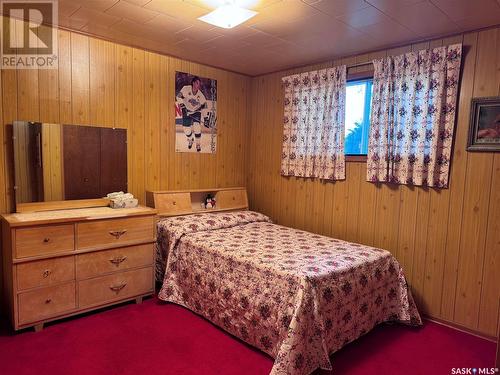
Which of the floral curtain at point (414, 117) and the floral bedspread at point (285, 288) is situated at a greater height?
the floral curtain at point (414, 117)

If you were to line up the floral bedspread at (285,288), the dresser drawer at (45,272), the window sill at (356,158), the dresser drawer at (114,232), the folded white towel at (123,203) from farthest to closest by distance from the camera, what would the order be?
the window sill at (356,158)
the folded white towel at (123,203)
the dresser drawer at (114,232)
the dresser drawer at (45,272)
the floral bedspread at (285,288)

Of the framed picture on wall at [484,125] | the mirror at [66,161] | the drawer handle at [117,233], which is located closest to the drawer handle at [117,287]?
the drawer handle at [117,233]

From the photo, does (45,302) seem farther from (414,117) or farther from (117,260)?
(414,117)

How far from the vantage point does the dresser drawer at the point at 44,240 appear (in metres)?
2.29

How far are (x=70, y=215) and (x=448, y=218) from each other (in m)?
2.99

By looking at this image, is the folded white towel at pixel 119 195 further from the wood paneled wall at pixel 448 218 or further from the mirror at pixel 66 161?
the wood paneled wall at pixel 448 218

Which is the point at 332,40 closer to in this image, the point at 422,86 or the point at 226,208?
the point at 422,86

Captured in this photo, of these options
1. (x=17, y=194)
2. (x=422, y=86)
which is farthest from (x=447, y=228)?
(x=17, y=194)

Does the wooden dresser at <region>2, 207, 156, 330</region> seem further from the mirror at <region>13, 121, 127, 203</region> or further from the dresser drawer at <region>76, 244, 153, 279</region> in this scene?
the mirror at <region>13, 121, 127, 203</region>

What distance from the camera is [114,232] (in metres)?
2.72

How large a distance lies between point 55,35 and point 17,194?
1.33 meters

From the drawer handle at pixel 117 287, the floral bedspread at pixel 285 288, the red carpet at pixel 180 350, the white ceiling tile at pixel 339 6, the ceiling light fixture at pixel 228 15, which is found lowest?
the red carpet at pixel 180 350

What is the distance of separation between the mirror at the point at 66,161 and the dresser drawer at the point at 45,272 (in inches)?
23.2

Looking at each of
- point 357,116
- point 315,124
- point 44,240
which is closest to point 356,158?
point 357,116
